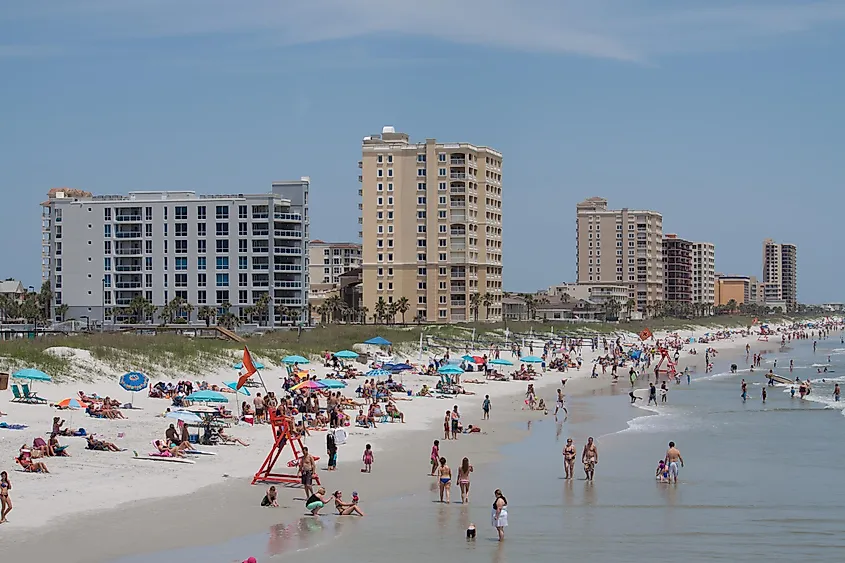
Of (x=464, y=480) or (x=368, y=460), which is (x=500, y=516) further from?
(x=368, y=460)

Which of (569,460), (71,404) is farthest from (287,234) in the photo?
(569,460)

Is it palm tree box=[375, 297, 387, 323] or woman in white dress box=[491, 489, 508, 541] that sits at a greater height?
palm tree box=[375, 297, 387, 323]

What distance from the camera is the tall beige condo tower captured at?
11494 centimetres

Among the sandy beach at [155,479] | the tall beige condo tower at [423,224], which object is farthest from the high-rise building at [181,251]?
the sandy beach at [155,479]

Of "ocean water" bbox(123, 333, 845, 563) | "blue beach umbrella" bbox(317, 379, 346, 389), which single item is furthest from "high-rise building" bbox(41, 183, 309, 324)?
"ocean water" bbox(123, 333, 845, 563)

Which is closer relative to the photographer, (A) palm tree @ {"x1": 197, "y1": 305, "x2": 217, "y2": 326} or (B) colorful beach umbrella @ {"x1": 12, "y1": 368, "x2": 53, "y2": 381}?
(B) colorful beach umbrella @ {"x1": 12, "y1": 368, "x2": 53, "y2": 381}

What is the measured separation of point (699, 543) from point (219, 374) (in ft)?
108

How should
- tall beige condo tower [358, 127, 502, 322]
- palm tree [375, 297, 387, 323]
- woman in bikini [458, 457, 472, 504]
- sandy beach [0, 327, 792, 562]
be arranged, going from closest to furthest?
sandy beach [0, 327, 792, 562]
woman in bikini [458, 457, 472, 504]
palm tree [375, 297, 387, 323]
tall beige condo tower [358, 127, 502, 322]

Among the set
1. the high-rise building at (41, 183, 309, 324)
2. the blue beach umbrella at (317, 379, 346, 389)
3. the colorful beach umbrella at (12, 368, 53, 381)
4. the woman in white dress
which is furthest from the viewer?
the high-rise building at (41, 183, 309, 324)

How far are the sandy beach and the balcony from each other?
161 ft

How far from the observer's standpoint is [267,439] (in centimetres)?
3216

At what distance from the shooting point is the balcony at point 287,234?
91894 mm

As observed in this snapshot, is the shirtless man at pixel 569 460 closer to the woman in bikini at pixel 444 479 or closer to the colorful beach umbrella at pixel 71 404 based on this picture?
the woman in bikini at pixel 444 479

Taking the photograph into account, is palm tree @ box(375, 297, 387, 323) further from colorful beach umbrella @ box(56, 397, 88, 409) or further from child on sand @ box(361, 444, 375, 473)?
child on sand @ box(361, 444, 375, 473)
